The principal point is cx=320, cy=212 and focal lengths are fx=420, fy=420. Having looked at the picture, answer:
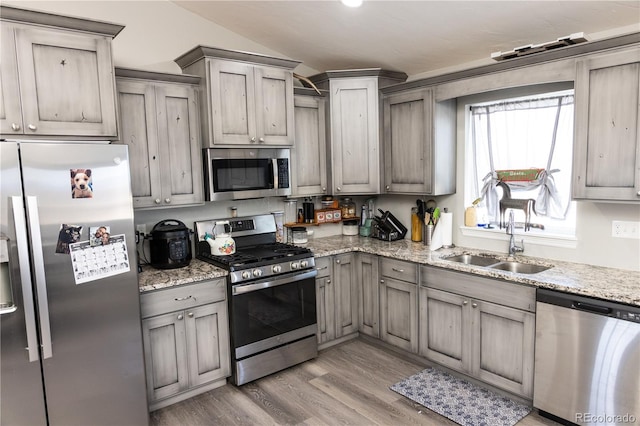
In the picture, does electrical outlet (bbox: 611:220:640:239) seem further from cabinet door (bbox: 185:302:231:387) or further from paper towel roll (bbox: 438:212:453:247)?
cabinet door (bbox: 185:302:231:387)

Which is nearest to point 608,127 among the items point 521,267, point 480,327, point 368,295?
point 521,267

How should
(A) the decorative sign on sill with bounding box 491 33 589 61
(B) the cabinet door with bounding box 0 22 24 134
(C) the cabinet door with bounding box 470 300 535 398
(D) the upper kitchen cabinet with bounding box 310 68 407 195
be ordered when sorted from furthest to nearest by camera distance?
(D) the upper kitchen cabinet with bounding box 310 68 407 195
(C) the cabinet door with bounding box 470 300 535 398
(A) the decorative sign on sill with bounding box 491 33 589 61
(B) the cabinet door with bounding box 0 22 24 134

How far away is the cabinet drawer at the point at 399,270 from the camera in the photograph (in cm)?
329

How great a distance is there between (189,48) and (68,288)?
2144 millimetres

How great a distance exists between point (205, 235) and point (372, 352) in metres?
1.71

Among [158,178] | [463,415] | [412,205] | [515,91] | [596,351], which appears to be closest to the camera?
[596,351]

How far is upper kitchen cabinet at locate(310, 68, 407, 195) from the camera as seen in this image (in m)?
3.76

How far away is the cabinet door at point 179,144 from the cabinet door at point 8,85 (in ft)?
2.96

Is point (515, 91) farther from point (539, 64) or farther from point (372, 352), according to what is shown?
point (372, 352)

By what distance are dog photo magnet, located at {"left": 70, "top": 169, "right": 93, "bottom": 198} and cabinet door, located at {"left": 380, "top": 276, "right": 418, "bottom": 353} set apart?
2310mm

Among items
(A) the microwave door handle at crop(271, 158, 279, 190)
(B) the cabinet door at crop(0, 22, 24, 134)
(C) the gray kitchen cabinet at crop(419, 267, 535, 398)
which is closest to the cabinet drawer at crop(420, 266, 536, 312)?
(C) the gray kitchen cabinet at crop(419, 267, 535, 398)

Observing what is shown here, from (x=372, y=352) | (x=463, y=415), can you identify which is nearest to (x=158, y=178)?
(x=372, y=352)

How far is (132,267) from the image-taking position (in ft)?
7.77

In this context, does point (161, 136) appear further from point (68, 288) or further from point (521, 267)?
point (521, 267)
